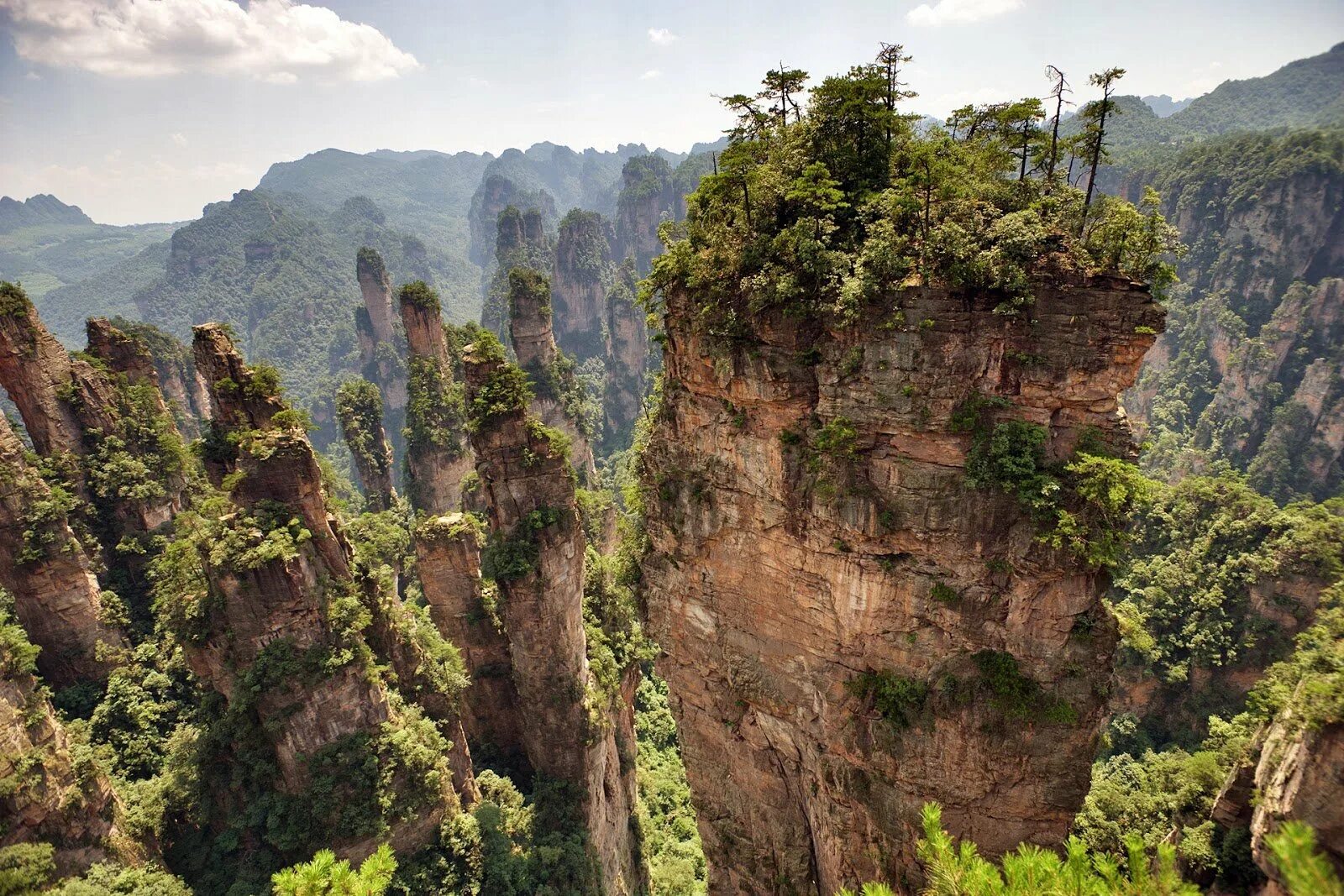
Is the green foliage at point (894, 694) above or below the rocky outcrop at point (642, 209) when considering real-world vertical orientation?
below

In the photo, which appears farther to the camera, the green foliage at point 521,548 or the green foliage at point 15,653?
the green foliage at point 521,548

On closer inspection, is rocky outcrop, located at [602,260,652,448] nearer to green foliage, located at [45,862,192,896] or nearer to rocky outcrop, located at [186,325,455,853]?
rocky outcrop, located at [186,325,455,853]

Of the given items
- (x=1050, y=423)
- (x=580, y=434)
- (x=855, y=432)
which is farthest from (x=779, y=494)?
(x=580, y=434)

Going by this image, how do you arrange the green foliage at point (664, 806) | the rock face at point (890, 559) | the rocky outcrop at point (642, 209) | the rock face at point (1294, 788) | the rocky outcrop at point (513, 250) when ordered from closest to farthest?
the rock face at point (1294, 788)
the rock face at point (890, 559)
the green foliage at point (664, 806)
the rocky outcrop at point (513, 250)
the rocky outcrop at point (642, 209)

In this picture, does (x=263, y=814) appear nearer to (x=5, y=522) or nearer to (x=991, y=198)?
(x=5, y=522)

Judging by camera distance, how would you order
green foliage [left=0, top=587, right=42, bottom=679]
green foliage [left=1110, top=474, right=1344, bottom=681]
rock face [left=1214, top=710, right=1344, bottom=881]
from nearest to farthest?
rock face [left=1214, top=710, right=1344, bottom=881]
green foliage [left=0, top=587, right=42, bottom=679]
green foliage [left=1110, top=474, right=1344, bottom=681]

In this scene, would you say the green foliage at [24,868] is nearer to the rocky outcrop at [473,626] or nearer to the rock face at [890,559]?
the rocky outcrop at [473,626]

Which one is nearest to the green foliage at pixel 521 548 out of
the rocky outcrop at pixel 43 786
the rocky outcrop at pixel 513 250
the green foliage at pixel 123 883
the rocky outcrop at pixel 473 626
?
the rocky outcrop at pixel 473 626

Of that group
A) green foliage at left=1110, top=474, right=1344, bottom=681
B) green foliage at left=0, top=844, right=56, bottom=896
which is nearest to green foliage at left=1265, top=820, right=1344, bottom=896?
green foliage at left=0, top=844, right=56, bottom=896
